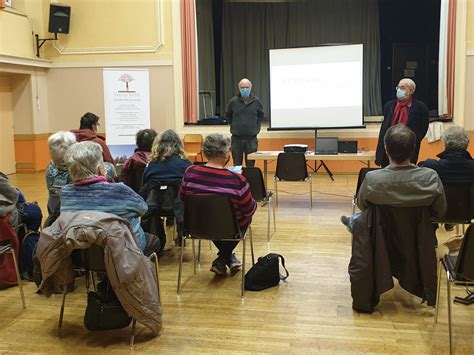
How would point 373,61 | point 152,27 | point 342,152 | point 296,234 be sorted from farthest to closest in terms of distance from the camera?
point 373,61, point 152,27, point 342,152, point 296,234

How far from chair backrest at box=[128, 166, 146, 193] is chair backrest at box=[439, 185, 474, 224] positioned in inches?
96.0

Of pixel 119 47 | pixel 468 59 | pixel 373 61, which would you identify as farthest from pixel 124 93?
pixel 373 61

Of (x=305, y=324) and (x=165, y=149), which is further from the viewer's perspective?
(x=165, y=149)

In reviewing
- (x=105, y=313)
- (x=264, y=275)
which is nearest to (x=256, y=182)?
(x=264, y=275)

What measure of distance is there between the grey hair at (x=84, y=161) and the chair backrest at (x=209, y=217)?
2.34ft

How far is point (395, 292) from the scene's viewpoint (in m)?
3.51

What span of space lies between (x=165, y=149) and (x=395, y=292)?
76.4 inches

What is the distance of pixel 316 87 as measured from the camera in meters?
8.02

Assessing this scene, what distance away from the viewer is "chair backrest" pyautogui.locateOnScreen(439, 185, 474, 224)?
3699mm

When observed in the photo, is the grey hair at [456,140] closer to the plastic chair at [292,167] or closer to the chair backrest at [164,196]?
the chair backrest at [164,196]

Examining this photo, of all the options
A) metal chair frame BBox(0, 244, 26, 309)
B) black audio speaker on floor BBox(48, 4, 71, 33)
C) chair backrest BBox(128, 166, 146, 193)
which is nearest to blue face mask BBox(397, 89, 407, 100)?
chair backrest BBox(128, 166, 146, 193)

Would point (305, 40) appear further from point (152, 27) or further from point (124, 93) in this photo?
point (124, 93)

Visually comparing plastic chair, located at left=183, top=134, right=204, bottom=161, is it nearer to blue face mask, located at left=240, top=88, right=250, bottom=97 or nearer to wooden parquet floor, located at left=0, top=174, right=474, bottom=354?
blue face mask, located at left=240, top=88, right=250, bottom=97

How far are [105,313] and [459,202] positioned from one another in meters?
2.51
